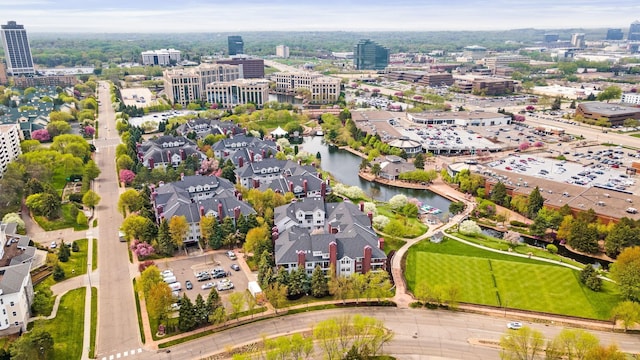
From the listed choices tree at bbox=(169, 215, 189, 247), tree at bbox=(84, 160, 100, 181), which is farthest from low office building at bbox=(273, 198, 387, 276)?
tree at bbox=(84, 160, 100, 181)

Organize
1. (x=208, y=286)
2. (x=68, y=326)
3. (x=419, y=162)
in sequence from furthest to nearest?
(x=419, y=162) < (x=208, y=286) < (x=68, y=326)

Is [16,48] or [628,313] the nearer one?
[628,313]

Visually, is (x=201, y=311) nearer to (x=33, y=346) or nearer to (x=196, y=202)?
A: (x=33, y=346)

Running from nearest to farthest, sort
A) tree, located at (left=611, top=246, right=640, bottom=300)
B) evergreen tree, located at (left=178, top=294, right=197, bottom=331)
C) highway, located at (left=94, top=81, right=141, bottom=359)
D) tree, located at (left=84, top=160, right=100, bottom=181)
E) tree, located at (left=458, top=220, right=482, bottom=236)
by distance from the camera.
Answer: highway, located at (left=94, top=81, right=141, bottom=359) < evergreen tree, located at (left=178, top=294, right=197, bottom=331) < tree, located at (left=611, top=246, right=640, bottom=300) < tree, located at (left=458, top=220, right=482, bottom=236) < tree, located at (left=84, top=160, right=100, bottom=181)

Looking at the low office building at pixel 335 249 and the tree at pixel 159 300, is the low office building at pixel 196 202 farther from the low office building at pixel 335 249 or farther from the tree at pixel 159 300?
the tree at pixel 159 300

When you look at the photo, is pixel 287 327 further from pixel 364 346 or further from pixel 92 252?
pixel 92 252

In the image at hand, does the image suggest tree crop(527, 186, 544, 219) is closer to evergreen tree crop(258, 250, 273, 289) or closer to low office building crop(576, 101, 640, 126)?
evergreen tree crop(258, 250, 273, 289)

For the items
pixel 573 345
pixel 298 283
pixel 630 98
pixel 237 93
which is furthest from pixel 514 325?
pixel 630 98
